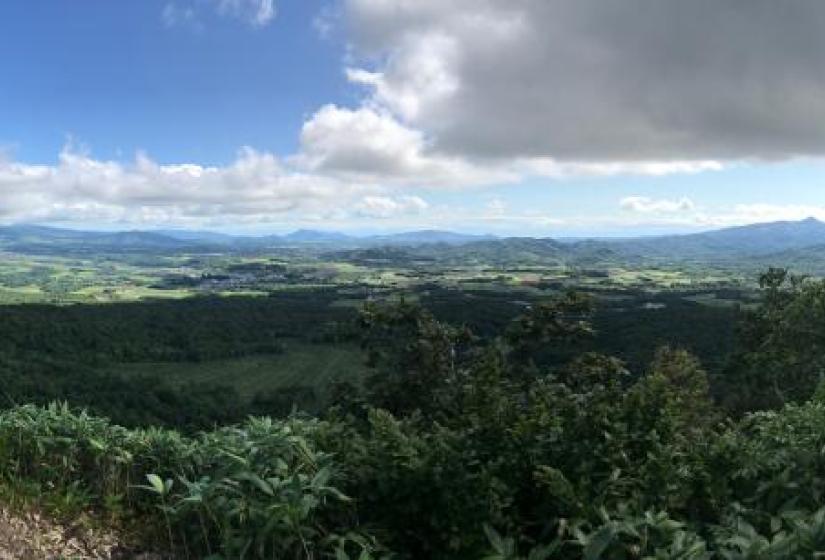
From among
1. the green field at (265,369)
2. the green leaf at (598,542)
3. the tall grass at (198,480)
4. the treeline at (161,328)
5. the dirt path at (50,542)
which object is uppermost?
the green leaf at (598,542)

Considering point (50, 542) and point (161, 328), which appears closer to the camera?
point (50, 542)

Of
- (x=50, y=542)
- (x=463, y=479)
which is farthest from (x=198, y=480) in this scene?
(x=463, y=479)

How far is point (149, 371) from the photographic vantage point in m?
95.9

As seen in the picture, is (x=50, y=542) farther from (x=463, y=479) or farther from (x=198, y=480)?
(x=463, y=479)

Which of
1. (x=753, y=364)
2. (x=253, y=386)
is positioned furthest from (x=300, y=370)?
(x=753, y=364)

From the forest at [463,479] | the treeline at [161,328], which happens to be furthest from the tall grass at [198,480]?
the treeline at [161,328]

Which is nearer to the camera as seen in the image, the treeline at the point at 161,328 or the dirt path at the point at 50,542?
the dirt path at the point at 50,542

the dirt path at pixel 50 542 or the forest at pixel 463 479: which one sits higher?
the forest at pixel 463 479

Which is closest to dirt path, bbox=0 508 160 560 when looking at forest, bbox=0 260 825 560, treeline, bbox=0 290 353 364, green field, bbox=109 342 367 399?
forest, bbox=0 260 825 560

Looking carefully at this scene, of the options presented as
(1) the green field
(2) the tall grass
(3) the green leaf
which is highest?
(3) the green leaf

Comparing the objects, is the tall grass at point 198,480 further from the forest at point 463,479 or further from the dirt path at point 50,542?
the dirt path at point 50,542

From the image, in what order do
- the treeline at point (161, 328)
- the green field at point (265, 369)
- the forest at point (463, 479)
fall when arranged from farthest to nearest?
the treeline at point (161, 328) → the green field at point (265, 369) → the forest at point (463, 479)

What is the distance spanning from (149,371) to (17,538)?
96123 millimetres

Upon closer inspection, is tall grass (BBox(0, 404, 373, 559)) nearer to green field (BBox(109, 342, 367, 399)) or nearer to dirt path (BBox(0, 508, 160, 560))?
dirt path (BBox(0, 508, 160, 560))
